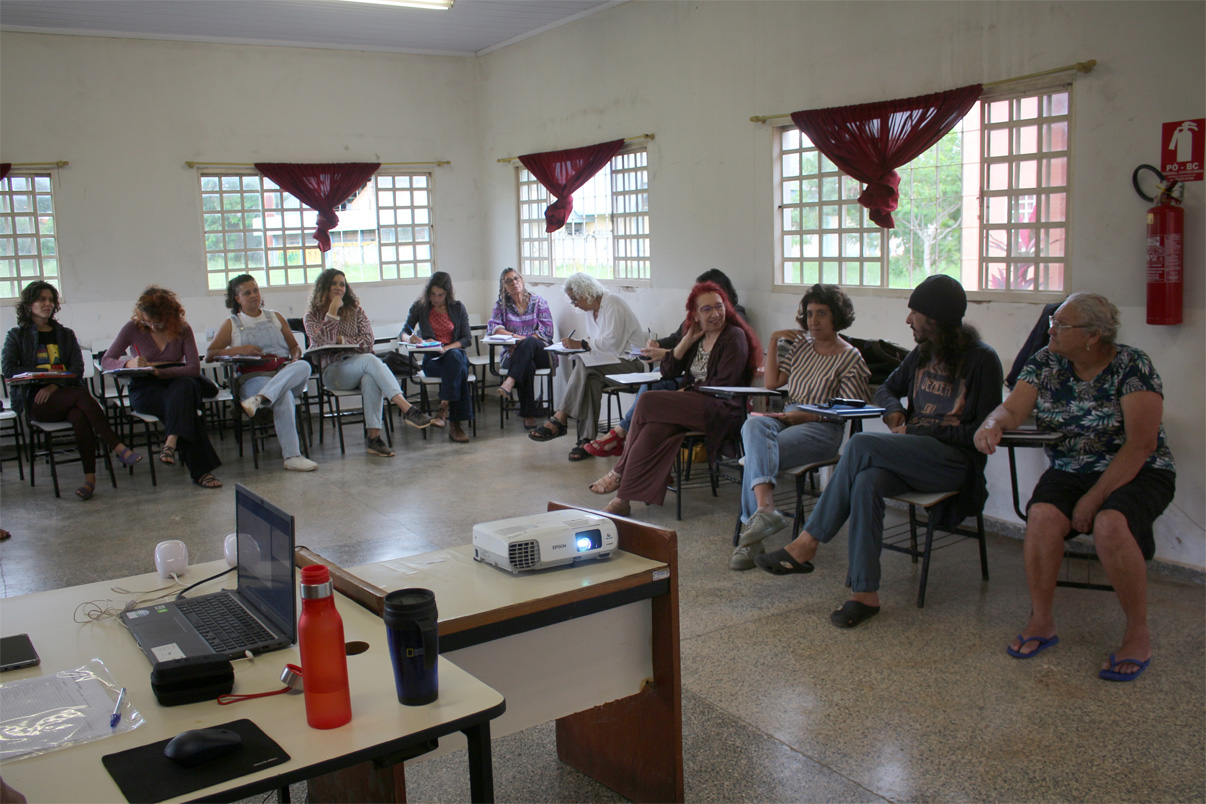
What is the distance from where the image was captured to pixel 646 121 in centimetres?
710

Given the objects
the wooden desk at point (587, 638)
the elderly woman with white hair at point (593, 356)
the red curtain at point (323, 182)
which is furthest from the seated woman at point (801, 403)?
→ the red curtain at point (323, 182)

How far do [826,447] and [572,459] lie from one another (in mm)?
2437

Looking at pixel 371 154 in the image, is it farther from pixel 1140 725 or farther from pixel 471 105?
pixel 1140 725

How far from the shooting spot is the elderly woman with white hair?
6770 millimetres

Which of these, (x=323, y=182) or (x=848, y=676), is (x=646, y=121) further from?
(x=848, y=676)

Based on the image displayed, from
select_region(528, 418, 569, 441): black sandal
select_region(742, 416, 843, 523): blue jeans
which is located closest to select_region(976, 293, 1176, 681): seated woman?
select_region(742, 416, 843, 523): blue jeans

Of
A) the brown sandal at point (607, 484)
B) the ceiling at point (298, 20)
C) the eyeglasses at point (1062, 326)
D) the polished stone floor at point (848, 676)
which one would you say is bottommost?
the polished stone floor at point (848, 676)

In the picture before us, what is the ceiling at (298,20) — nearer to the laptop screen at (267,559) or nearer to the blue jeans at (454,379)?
the blue jeans at (454,379)

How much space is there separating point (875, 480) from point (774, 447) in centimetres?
68

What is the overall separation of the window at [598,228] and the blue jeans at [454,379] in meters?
1.40

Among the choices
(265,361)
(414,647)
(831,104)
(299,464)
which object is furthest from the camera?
(265,361)

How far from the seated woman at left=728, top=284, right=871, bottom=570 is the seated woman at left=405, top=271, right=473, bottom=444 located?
307 cm

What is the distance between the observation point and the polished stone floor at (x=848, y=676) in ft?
8.63

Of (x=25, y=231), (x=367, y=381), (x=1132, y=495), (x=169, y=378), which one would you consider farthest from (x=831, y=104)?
(x=25, y=231)
